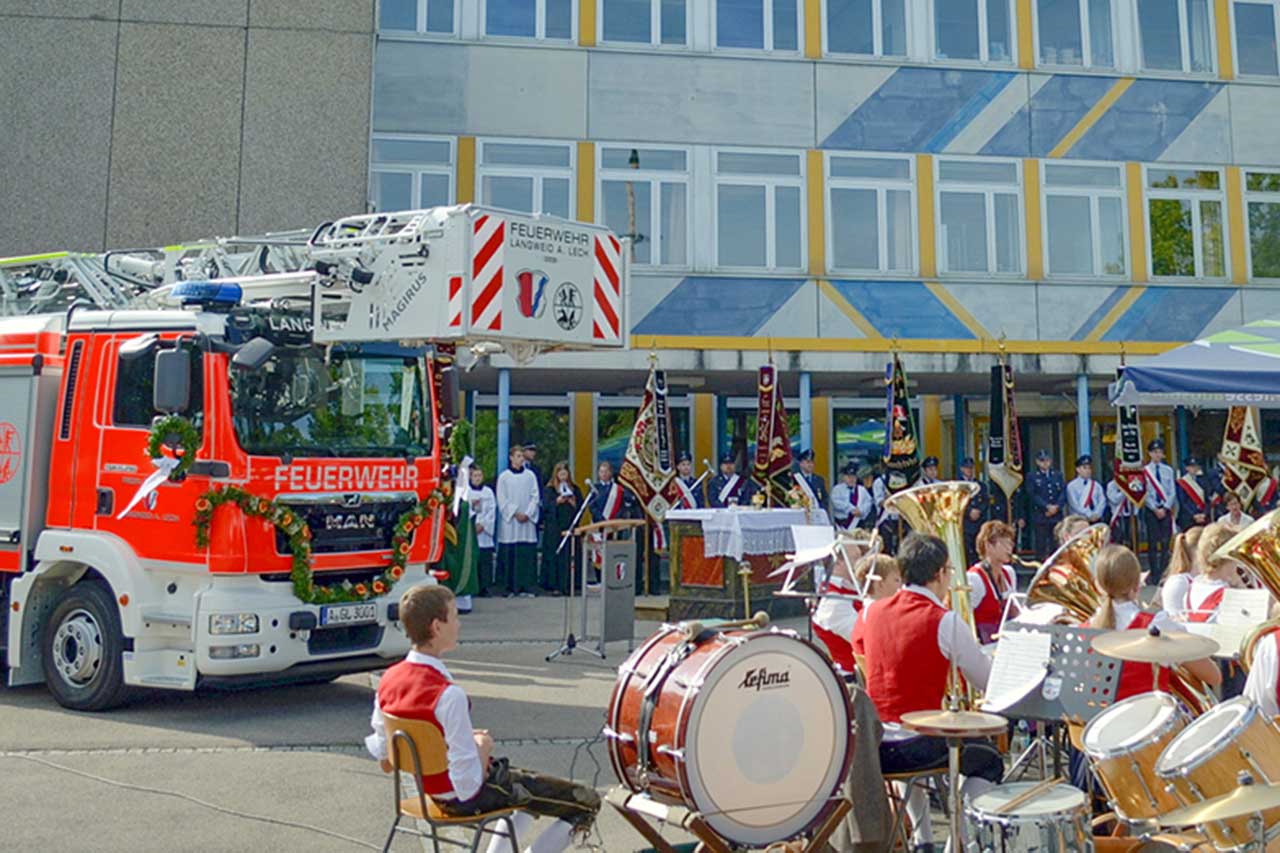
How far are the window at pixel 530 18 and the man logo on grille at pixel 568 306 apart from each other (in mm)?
12003

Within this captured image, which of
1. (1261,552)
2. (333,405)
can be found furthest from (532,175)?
(1261,552)

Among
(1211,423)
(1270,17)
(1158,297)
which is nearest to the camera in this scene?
(1158,297)

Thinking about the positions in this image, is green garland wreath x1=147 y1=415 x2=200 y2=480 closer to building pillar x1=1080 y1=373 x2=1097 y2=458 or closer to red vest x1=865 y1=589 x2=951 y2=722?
red vest x1=865 y1=589 x2=951 y2=722

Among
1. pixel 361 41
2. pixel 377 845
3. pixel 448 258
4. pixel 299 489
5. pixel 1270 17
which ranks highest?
pixel 1270 17

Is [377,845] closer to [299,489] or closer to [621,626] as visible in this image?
[299,489]

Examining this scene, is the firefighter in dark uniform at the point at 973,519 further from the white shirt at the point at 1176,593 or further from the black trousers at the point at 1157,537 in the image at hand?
the white shirt at the point at 1176,593

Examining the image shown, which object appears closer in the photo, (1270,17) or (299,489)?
(299,489)

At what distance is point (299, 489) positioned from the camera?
28.6 feet

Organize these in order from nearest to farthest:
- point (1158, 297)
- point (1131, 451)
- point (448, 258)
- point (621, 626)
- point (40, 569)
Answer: point (448, 258), point (40, 569), point (621, 626), point (1131, 451), point (1158, 297)

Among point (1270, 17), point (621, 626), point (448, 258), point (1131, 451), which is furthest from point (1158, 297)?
point (448, 258)

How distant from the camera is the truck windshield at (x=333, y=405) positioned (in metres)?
8.72

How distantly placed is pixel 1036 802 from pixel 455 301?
512 cm

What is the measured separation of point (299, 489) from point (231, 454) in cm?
55

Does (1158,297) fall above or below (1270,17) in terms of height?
below
